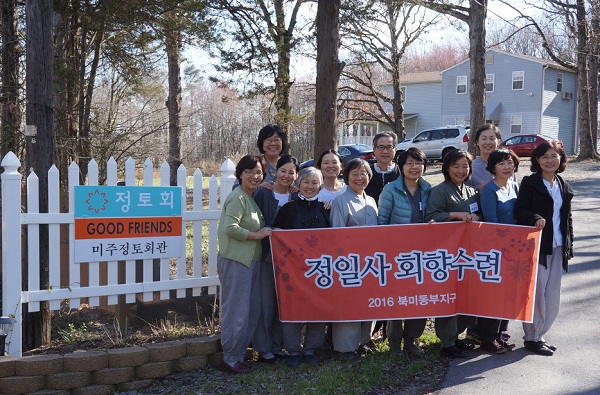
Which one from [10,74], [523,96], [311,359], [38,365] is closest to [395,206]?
[311,359]

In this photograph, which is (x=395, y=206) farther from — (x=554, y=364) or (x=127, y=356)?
(x=127, y=356)

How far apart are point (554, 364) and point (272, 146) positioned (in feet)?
10.6

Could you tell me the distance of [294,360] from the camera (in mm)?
5000

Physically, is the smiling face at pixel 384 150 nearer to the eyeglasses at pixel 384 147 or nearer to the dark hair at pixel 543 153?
the eyeglasses at pixel 384 147

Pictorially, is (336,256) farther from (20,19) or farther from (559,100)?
(559,100)

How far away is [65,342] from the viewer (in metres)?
5.29

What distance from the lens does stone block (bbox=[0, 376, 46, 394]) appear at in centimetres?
434

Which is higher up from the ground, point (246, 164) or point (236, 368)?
point (246, 164)

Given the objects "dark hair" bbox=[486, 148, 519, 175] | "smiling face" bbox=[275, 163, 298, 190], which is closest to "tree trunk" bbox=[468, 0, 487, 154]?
"dark hair" bbox=[486, 148, 519, 175]

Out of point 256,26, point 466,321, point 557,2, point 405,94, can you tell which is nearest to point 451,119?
point 405,94

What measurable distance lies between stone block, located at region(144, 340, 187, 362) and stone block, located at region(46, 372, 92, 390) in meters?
0.53

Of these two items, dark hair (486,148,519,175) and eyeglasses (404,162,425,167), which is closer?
eyeglasses (404,162,425,167)

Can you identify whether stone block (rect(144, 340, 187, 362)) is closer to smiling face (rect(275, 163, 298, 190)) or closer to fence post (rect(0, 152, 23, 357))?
fence post (rect(0, 152, 23, 357))

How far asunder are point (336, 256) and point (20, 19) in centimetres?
869
